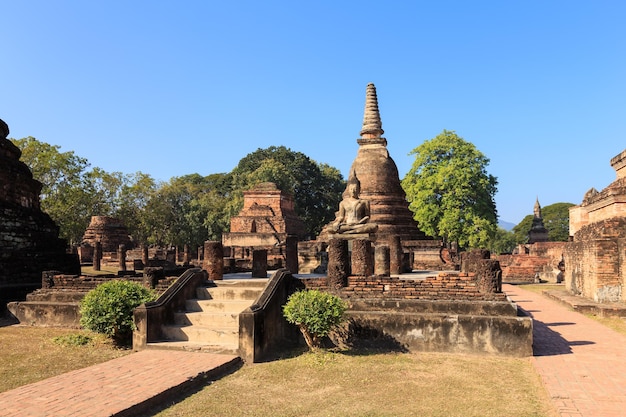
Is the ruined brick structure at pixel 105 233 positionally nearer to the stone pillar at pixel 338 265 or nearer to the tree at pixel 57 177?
the tree at pixel 57 177

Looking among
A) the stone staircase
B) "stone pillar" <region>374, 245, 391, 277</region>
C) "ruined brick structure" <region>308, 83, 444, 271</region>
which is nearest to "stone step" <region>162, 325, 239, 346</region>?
→ the stone staircase

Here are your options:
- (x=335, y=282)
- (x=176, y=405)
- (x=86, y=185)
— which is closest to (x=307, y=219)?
(x=86, y=185)

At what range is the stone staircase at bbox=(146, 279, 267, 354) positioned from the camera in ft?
28.5

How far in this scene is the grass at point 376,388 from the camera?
582 centimetres

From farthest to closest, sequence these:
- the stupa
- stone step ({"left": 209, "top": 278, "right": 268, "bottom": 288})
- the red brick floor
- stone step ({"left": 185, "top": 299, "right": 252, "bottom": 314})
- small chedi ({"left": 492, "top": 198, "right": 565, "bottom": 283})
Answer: small chedi ({"left": 492, "top": 198, "right": 565, "bottom": 283})
the stupa
stone step ({"left": 209, "top": 278, "right": 268, "bottom": 288})
stone step ({"left": 185, "top": 299, "right": 252, "bottom": 314})
the red brick floor

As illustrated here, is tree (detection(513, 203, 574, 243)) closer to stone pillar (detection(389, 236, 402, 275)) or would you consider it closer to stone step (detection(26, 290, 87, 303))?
stone pillar (detection(389, 236, 402, 275))

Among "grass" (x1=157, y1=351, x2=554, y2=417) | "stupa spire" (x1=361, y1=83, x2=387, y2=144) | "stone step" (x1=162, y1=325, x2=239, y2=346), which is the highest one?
"stupa spire" (x1=361, y1=83, x2=387, y2=144)

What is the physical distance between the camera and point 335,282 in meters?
9.89

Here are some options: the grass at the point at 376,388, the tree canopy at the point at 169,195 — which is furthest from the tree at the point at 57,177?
the grass at the point at 376,388

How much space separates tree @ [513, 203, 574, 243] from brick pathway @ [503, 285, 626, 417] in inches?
2472

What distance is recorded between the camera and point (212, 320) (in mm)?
9297

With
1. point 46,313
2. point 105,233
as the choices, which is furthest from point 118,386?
point 105,233

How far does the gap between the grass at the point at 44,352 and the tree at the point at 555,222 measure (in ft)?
228

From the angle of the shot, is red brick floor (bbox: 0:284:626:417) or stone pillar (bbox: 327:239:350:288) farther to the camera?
stone pillar (bbox: 327:239:350:288)
